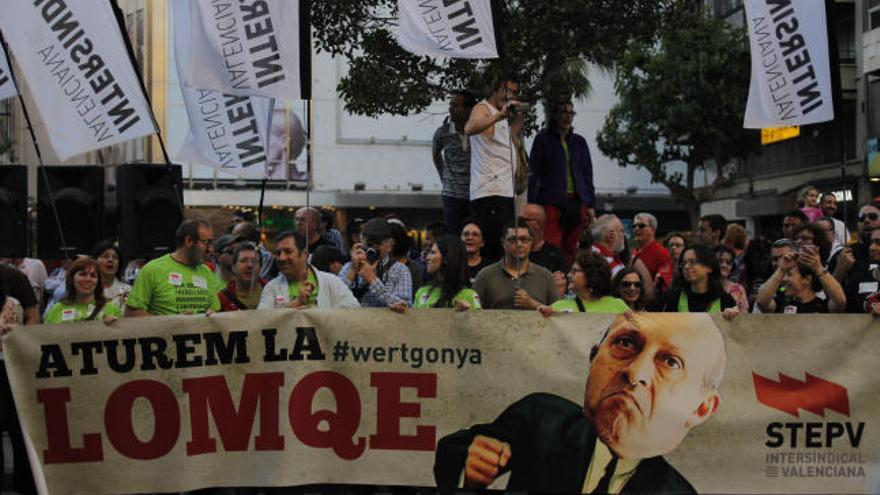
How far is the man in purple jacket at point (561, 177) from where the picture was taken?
1145cm

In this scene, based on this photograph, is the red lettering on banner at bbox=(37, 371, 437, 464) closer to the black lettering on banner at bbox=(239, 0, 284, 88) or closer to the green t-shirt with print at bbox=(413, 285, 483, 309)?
the green t-shirt with print at bbox=(413, 285, 483, 309)

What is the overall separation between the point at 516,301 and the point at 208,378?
6.46ft

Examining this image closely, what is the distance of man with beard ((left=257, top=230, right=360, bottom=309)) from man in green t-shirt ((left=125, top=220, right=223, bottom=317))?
522 mm

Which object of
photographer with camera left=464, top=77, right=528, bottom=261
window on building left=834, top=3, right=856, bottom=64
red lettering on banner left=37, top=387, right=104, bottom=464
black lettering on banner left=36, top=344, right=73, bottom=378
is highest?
window on building left=834, top=3, right=856, bottom=64

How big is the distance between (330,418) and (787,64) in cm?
452

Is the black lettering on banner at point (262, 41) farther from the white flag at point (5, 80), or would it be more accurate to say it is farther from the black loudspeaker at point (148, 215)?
the black loudspeaker at point (148, 215)

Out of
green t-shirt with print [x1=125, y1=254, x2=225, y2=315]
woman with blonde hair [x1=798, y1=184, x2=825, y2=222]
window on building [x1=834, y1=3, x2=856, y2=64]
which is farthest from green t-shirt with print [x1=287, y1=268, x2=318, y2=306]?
window on building [x1=834, y1=3, x2=856, y2=64]

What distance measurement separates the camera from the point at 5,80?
10.3m

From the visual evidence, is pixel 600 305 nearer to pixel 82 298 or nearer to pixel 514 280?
pixel 514 280

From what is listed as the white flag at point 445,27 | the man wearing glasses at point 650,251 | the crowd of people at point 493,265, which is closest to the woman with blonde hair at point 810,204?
the crowd of people at point 493,265

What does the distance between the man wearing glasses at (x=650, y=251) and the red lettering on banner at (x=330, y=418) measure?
423 centimetres

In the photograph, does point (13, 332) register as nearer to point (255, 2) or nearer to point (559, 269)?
point (255, 2)

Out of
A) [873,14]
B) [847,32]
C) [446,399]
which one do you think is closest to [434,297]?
[446,399]

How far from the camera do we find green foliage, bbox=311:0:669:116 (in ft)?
60.3
